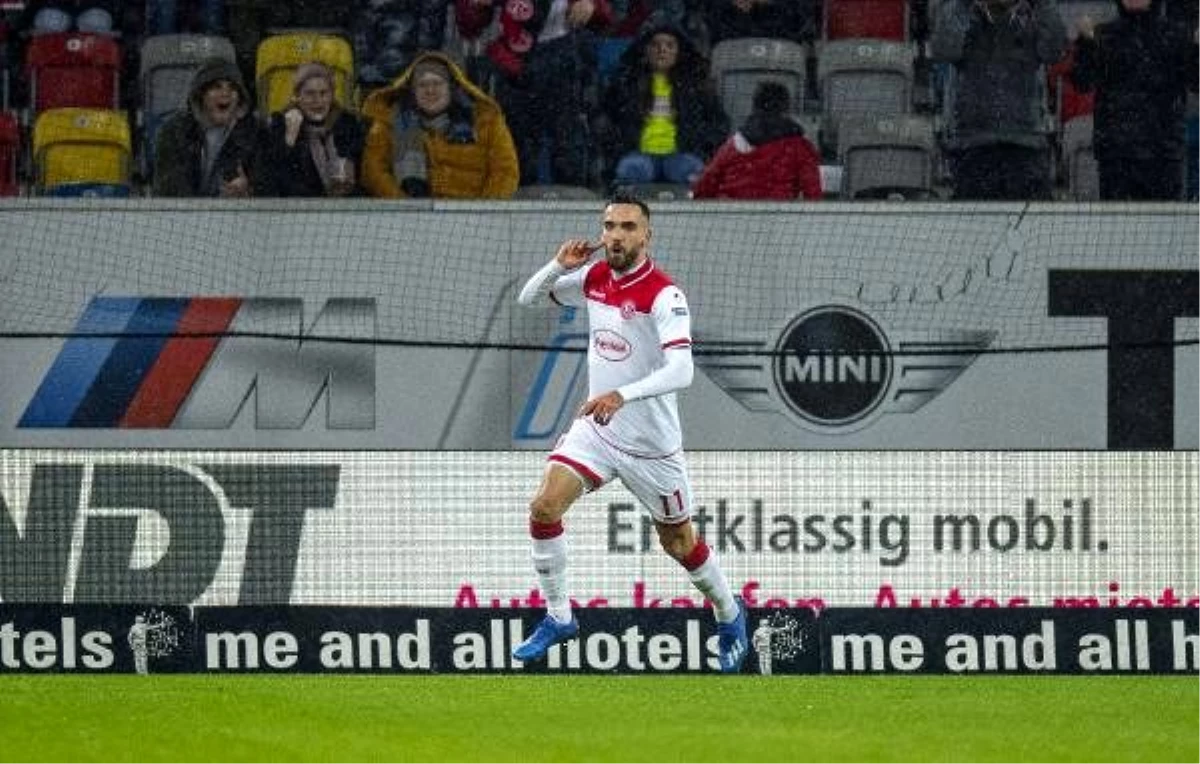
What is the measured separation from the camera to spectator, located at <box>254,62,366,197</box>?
606 inches

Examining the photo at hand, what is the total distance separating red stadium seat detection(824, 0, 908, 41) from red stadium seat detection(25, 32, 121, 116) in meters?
5.16

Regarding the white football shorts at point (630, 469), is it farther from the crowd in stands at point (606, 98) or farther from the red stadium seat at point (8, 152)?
Answer: the red stadium seat at point (8, 152)

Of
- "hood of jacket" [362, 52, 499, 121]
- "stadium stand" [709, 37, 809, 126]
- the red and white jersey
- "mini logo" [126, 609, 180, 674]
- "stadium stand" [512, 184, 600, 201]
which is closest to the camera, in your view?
the red and white jersey

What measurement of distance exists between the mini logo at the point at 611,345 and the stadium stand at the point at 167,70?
7.16m

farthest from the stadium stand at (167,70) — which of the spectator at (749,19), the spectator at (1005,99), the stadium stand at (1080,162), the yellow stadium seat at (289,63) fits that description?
the stadium stand at (1080,162)

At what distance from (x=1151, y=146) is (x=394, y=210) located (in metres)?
4.75

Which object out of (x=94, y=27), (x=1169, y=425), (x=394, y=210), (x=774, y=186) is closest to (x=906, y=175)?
(x=774, y=186)

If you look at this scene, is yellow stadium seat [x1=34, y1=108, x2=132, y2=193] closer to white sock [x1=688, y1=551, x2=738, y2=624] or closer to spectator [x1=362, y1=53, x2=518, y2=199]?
spectator [x1=362, y1=53, x2=518, y2=199]

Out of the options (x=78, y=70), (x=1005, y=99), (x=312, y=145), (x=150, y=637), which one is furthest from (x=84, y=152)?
(x=1005, y=99)

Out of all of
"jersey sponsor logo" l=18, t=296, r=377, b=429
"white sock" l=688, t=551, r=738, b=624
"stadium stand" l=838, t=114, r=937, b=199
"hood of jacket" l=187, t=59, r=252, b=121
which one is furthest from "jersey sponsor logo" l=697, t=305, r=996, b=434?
"white sock" l=688, t=551, r=738, b=624

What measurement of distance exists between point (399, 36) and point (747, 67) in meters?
2.48

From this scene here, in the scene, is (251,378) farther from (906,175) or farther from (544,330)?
(906,175)

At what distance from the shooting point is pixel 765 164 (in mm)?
15570

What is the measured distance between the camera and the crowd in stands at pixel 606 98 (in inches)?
612
